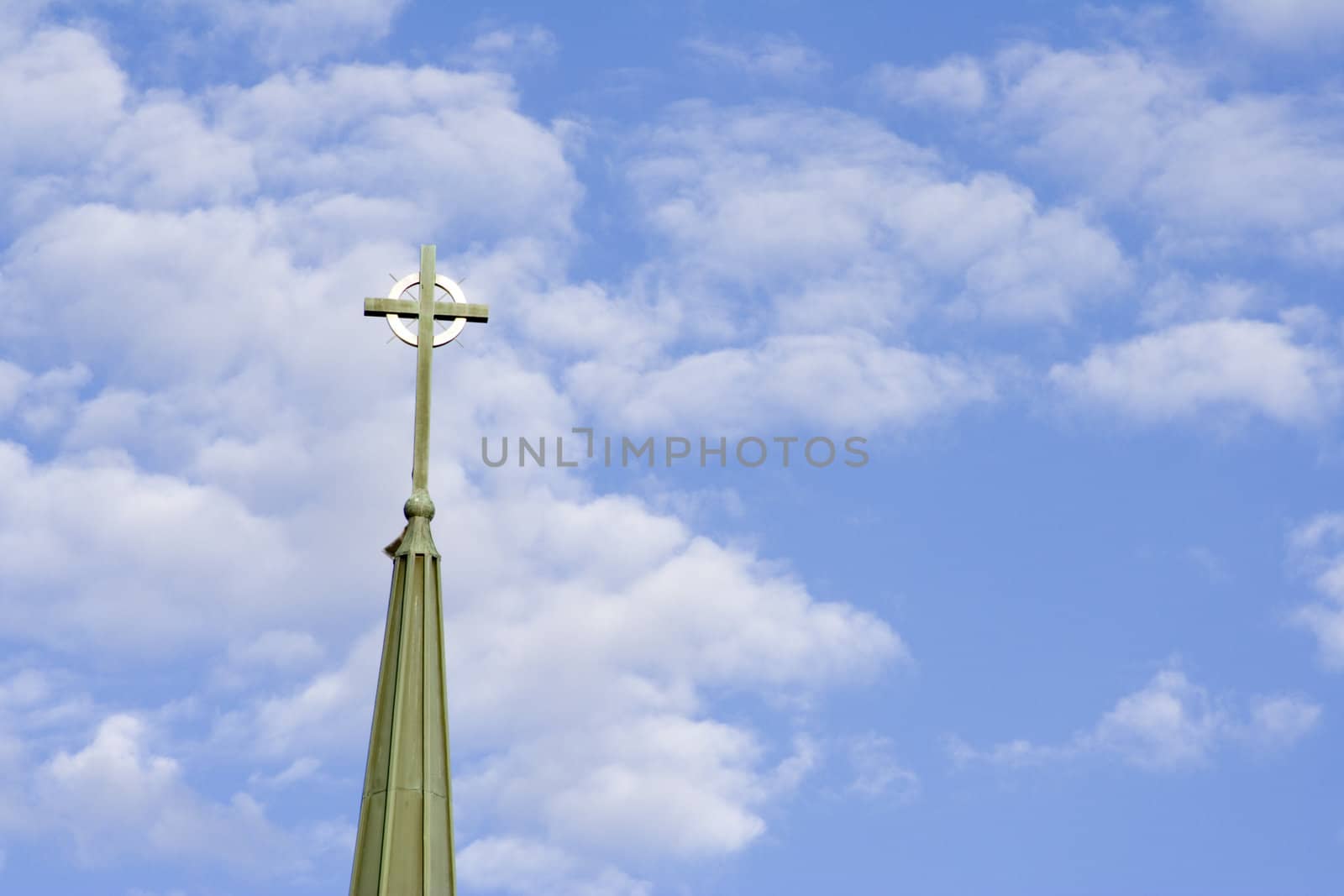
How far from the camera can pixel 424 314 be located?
Result: 2545cm

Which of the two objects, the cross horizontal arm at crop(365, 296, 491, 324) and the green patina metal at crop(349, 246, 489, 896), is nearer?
the green patina metal at crop(349, 246, 489, 896)

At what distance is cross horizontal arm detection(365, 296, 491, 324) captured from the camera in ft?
83.2

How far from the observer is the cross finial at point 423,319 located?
973 inches

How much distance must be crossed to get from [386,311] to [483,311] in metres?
1.20

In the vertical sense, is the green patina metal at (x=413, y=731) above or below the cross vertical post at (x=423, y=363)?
below

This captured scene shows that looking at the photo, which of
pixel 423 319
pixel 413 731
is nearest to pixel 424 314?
pixel 423 319

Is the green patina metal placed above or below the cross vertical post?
below

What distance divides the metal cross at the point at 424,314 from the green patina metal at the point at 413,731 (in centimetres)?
2

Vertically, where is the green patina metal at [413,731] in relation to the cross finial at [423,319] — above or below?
below

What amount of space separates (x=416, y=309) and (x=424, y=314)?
13cm

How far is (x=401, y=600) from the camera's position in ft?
79.3

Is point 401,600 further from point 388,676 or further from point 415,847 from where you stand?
point 415,847

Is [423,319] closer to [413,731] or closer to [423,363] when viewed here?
[423,363]

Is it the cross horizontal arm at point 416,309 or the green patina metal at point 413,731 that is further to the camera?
the cross horizontal arm at point 416,309
